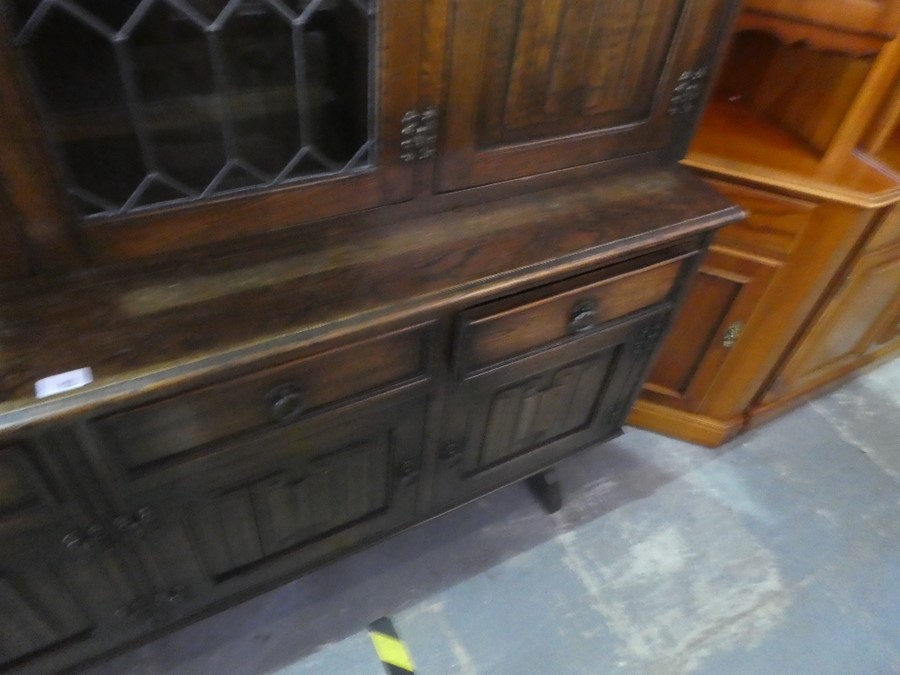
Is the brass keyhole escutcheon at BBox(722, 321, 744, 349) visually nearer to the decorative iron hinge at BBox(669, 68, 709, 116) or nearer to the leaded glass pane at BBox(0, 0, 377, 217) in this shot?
the decorative iron hinge at BBox(669, 68, 709, 116)

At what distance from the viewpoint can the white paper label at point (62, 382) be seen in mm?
669

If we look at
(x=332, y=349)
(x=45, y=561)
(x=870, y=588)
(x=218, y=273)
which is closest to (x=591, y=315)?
(x=332, y=349)

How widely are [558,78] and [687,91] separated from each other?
276mm

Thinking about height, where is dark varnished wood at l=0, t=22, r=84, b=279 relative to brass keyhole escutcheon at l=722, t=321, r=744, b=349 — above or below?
above

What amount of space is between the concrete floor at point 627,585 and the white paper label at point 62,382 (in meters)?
0.79

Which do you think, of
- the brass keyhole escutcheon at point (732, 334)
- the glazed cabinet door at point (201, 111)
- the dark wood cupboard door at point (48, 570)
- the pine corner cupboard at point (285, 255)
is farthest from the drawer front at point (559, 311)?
the dark wood cupboard door at point (48, 570)

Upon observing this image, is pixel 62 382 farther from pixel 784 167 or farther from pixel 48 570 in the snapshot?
pixel 784 167

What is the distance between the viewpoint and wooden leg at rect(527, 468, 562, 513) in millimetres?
1502

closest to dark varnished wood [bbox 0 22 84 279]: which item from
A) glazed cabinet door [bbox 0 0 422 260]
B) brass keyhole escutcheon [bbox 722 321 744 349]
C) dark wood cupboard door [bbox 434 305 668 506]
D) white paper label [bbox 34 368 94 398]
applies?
glazed cabinet door [bbox 0 0 422 260]

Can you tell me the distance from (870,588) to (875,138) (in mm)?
987

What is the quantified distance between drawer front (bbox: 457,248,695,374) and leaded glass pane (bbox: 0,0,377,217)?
0.29 meters

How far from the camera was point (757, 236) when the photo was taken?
1353mm

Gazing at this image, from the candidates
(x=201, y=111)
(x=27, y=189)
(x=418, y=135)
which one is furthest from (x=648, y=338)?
(x=27, y=189)

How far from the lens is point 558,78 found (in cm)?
94
